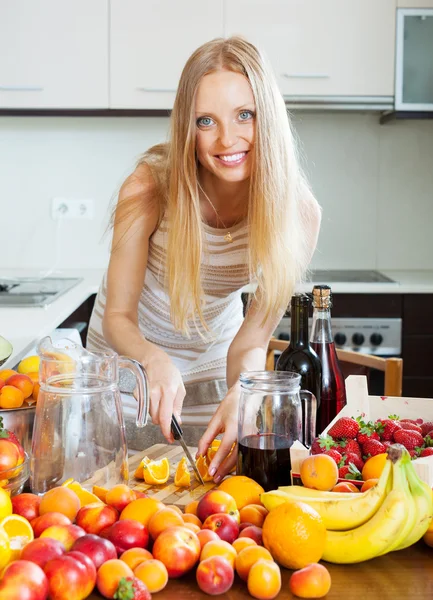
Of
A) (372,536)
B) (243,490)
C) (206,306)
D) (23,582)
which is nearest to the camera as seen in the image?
(23,582)

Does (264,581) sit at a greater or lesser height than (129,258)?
lesser

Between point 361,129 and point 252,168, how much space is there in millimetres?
2019

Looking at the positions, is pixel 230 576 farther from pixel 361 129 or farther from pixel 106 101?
pixel 361 129

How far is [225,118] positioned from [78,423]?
69 centimetres

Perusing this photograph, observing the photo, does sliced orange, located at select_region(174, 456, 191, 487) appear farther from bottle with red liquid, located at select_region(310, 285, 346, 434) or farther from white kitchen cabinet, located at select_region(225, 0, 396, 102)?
white kitchen cabinet, located at select_region(225, 0, 396, 102)

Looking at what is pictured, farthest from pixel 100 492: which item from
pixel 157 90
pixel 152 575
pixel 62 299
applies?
pixel 157 90

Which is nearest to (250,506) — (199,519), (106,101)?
(199,519)

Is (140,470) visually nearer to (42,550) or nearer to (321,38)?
(42,550)

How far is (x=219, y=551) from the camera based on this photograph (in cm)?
72

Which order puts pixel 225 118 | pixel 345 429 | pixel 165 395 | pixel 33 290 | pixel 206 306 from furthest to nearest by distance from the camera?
pixel 33 290, pixel 206 306, pixel 225 118, pixel 165 395, pixel 345 429

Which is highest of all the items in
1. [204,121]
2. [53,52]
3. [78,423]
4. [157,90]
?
[53,52]

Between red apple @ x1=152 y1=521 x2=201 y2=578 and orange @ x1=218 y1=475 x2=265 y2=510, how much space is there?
5.0 inches

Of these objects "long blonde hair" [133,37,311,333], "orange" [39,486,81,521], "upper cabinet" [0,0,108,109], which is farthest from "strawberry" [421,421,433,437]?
"upper cabinet" [0,0,108,109]

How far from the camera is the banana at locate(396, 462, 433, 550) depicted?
2.50ft
